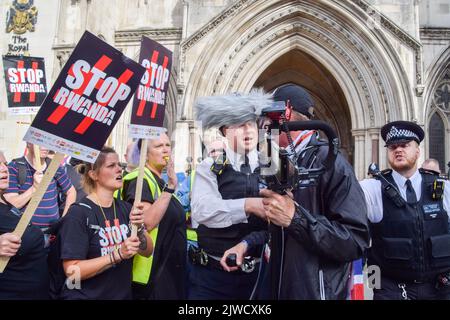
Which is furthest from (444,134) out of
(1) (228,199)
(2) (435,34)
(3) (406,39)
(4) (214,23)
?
(1) (228,199)

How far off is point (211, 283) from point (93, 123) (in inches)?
55.2

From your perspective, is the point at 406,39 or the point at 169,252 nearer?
the point at 169,252

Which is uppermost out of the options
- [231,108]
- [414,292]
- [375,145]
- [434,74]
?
[434,74]

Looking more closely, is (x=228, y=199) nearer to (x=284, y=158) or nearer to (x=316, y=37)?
(x=284, y=158)

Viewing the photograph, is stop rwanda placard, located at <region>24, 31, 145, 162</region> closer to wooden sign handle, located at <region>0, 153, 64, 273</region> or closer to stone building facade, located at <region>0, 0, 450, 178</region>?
wooden sign handle, located at <region>0, 153, 64, 273</region>

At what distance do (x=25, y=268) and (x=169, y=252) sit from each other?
1106mm

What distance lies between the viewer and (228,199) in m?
2.71

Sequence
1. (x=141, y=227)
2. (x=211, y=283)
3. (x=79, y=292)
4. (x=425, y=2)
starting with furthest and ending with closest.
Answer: (x=425, y=2), (x=141, y=227), (x=211, y=283), (x=79, y=292)

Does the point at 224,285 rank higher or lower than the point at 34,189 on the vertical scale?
lower

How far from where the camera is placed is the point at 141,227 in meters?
3.06

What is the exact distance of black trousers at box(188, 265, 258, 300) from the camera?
283 centimetres

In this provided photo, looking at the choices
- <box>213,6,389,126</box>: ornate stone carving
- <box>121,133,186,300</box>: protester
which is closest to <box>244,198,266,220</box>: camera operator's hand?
<box>121,133,186,300</box>: protester
